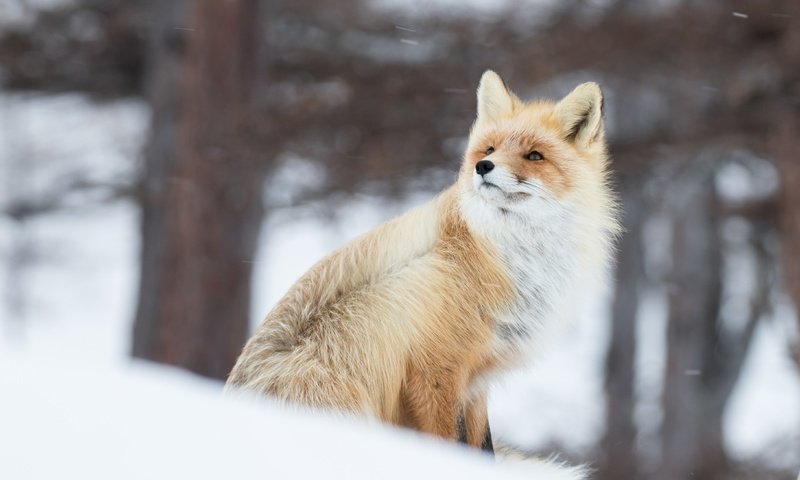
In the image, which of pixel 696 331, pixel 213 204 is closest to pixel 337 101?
pixel 213 204

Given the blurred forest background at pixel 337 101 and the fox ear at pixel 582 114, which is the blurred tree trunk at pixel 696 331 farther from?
the fox ear at pixel 582 114

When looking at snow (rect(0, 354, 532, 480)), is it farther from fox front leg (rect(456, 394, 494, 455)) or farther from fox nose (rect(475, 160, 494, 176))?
fox nose (rect(475, 160, 494, 176))

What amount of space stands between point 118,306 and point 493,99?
2346 centimetres

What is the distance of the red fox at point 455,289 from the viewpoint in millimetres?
2840

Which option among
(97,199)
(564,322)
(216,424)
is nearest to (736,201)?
(97,199)

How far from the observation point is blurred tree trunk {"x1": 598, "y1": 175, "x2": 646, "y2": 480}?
A: 13.4 meters

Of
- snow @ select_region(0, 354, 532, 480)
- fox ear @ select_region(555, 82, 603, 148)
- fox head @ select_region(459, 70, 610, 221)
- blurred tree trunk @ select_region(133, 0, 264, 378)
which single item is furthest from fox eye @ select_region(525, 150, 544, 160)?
blurred tree trunk @ select_region(133, 0, 264, 378)

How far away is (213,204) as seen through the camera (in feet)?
29.2

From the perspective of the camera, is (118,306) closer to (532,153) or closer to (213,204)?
(213,204)

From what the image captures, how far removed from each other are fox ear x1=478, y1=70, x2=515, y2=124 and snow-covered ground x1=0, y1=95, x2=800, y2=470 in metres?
0.75

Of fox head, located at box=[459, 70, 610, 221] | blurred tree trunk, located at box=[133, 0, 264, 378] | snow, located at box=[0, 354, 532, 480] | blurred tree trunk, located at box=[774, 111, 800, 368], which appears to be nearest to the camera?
snow, located at box=[0, 354, 532, 480]

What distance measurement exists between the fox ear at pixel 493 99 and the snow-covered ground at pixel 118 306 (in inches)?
29.7

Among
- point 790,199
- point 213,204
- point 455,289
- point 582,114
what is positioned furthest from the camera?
point 790,199

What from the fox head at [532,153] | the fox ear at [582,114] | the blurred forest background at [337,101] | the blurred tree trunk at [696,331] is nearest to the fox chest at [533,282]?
the fox head at [532,153]
